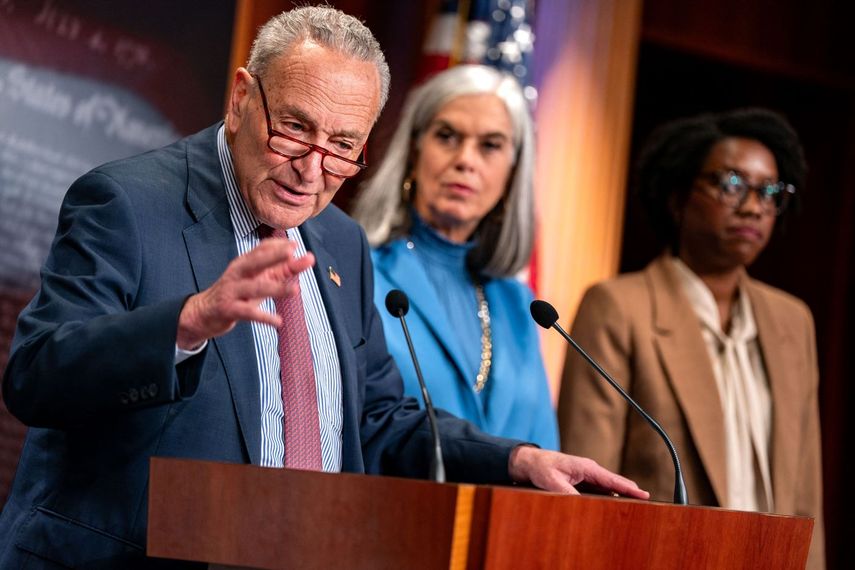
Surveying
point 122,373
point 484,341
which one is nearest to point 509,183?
point 484,341

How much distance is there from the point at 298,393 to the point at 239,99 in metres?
0.57

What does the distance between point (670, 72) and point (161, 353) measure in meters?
5.19

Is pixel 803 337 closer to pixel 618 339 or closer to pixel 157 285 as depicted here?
pixel 618 339

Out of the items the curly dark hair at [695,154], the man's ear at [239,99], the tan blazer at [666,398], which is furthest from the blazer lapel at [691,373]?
the man's ear at [239,99]

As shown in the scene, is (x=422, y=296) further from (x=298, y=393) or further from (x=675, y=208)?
(x=298, y=393)

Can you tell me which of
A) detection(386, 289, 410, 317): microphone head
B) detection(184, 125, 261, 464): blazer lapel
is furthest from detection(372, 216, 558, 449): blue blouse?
detection(184, 125, 261, 464): blazer lapel

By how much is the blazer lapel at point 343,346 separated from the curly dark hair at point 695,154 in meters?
1.97

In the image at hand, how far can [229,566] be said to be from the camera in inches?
64.5

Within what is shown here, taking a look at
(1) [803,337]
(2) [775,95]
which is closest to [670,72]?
(2) [775,95]

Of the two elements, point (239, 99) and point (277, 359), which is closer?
point (277, 359)

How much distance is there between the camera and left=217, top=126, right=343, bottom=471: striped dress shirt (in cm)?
204

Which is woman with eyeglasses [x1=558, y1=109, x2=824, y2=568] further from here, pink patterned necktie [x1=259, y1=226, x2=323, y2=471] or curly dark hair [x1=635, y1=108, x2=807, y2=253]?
pink patterned necktie [x1=259, y1=226, x2=323, y2=471]

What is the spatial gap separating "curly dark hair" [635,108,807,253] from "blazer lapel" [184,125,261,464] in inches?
88.0

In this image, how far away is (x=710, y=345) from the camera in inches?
153
